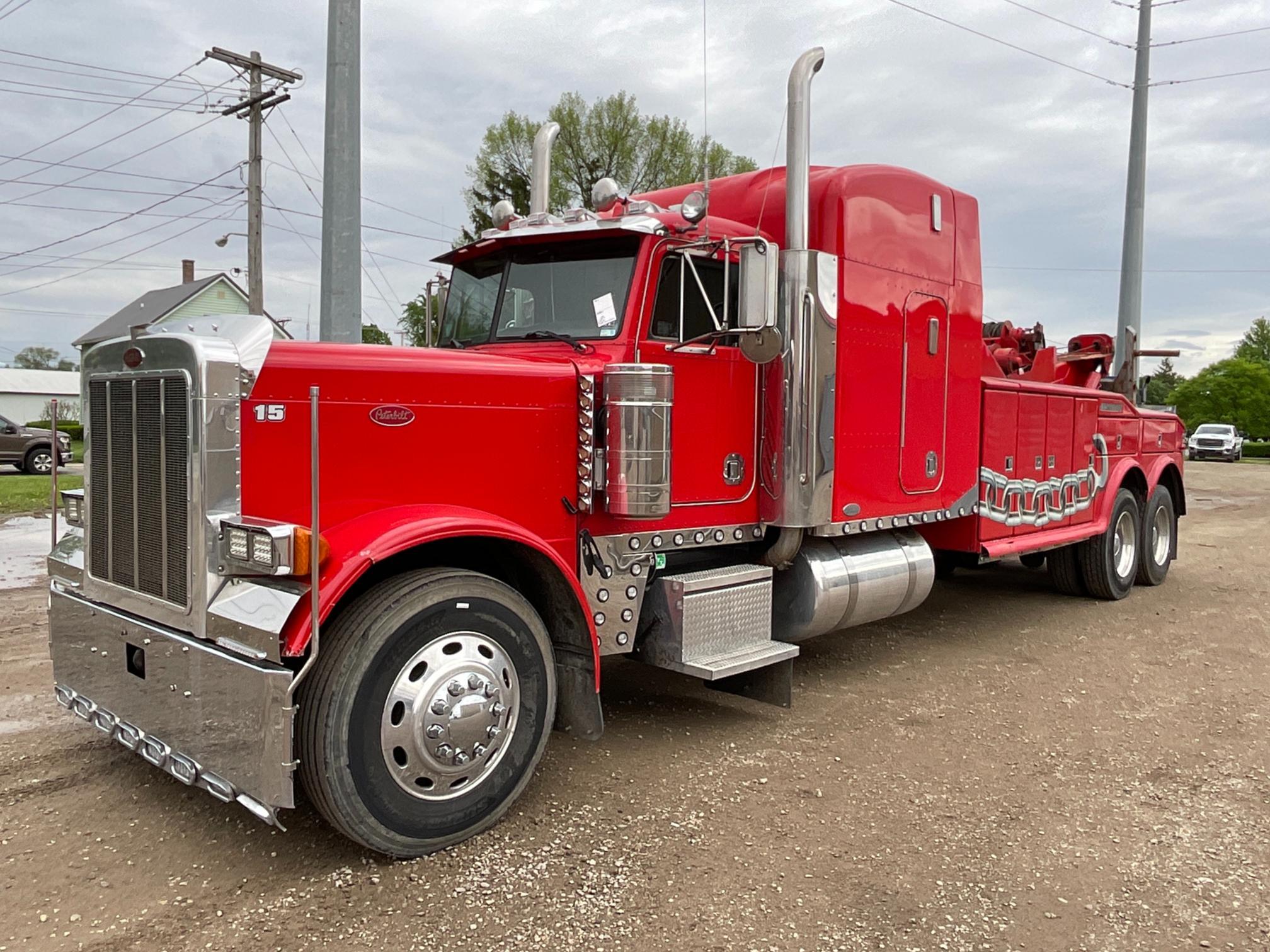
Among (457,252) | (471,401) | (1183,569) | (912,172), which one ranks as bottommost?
(1183,569)

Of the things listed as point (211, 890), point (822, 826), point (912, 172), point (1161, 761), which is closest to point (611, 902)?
point (822, 826)

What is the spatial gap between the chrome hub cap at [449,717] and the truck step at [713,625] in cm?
112

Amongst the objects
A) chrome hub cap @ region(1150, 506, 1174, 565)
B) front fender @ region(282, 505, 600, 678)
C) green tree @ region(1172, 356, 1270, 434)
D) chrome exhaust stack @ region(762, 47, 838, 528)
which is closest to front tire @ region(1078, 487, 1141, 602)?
chrome hub cap @ region(1150, 506, 1174, 565)

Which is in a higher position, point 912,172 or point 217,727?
point 912,172

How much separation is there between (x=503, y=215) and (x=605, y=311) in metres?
0.99

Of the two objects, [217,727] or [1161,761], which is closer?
[217,727]

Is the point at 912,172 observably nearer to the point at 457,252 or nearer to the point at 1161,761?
the point at 457,252

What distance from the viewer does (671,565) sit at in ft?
16.8

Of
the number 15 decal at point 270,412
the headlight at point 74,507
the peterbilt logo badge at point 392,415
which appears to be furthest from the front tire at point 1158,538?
the headlight at point 74,507

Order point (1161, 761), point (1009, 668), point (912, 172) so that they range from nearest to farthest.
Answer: point (1161, 761) < point (912, 172) < point (1009, 668)

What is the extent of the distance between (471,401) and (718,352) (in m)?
1.45

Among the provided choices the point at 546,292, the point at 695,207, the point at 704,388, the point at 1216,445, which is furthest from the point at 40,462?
the point at 1216,445

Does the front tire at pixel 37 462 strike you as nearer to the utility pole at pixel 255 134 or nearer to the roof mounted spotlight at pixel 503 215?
the utility pole at pixel 255 134

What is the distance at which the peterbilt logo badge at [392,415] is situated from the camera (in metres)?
3.57
